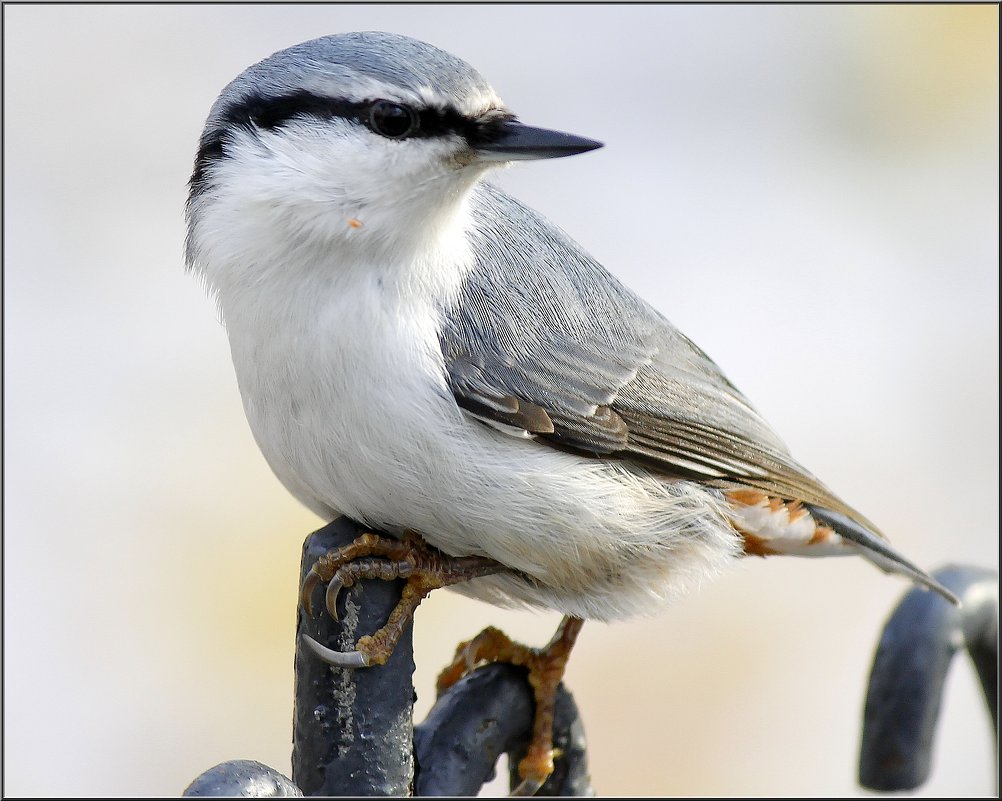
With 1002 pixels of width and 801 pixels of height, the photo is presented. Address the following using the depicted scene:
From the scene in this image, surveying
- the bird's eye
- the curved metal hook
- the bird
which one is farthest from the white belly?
the curved metal hook

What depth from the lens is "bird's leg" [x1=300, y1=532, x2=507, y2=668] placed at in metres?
1.56

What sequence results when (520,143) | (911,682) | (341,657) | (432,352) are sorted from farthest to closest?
(911,682) < (432,352) < (520,143) < (341,657)

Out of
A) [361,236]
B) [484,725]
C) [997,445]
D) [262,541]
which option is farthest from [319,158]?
[997,445]

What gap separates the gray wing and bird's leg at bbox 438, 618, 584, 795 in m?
0.33

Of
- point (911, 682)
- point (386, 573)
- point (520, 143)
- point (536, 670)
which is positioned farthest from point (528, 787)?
point (520, 143)

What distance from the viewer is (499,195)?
2107mm

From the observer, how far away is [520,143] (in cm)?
168

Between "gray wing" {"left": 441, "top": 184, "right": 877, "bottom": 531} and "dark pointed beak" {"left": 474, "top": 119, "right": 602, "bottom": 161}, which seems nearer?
"dark pointed beak" {"left": 474, "top": 119, "right": 602, "bottom": 161}

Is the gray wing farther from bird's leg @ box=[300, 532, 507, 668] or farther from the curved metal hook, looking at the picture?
the curved metal hook

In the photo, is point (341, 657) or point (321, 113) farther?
point (321, 113)

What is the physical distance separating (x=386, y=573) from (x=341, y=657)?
186 millimetres

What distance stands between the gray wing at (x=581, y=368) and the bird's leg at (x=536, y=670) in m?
0.33

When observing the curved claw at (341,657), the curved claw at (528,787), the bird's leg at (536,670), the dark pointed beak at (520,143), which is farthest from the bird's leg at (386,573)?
the dark pointed beak at (520,143)

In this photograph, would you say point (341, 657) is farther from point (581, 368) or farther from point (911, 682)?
point (911, 682)
